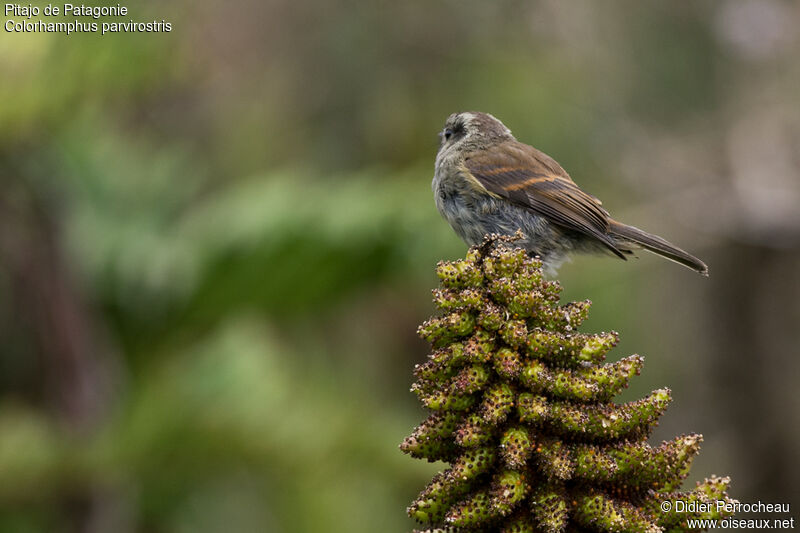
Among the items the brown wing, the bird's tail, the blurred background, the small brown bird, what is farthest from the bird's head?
the blurred background

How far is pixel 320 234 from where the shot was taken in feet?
24.5

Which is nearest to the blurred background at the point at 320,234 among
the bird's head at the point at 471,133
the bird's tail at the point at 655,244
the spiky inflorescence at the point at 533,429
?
the bird's head at the point at 471,133

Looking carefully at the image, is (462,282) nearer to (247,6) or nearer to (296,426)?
(296,426)

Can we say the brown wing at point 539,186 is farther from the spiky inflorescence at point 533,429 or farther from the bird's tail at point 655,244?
the spiky inflorescence at point 533,429

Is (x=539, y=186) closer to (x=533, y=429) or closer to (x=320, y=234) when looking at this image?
(x=533, y=429)

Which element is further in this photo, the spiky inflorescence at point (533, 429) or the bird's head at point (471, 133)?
the bird's head at point (471, 133)

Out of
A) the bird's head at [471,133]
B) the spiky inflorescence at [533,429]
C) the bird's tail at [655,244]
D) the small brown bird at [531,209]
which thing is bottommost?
the spiky inflorescence at [533,429]

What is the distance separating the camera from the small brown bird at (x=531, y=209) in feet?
12.6

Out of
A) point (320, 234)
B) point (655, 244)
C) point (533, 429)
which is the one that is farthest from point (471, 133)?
point (320, 234)

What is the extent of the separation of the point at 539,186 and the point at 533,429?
6.87 ft

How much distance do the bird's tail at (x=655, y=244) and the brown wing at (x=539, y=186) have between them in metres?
0.06

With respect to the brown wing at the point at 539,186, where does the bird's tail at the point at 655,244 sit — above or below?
below

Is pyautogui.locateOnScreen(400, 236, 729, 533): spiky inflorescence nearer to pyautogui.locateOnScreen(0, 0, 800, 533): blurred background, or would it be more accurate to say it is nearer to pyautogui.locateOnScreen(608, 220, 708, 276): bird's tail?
pyautogui.locateOnScreen(608, 220, 708, 276): bird's tail

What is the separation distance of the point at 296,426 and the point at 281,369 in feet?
2.14
